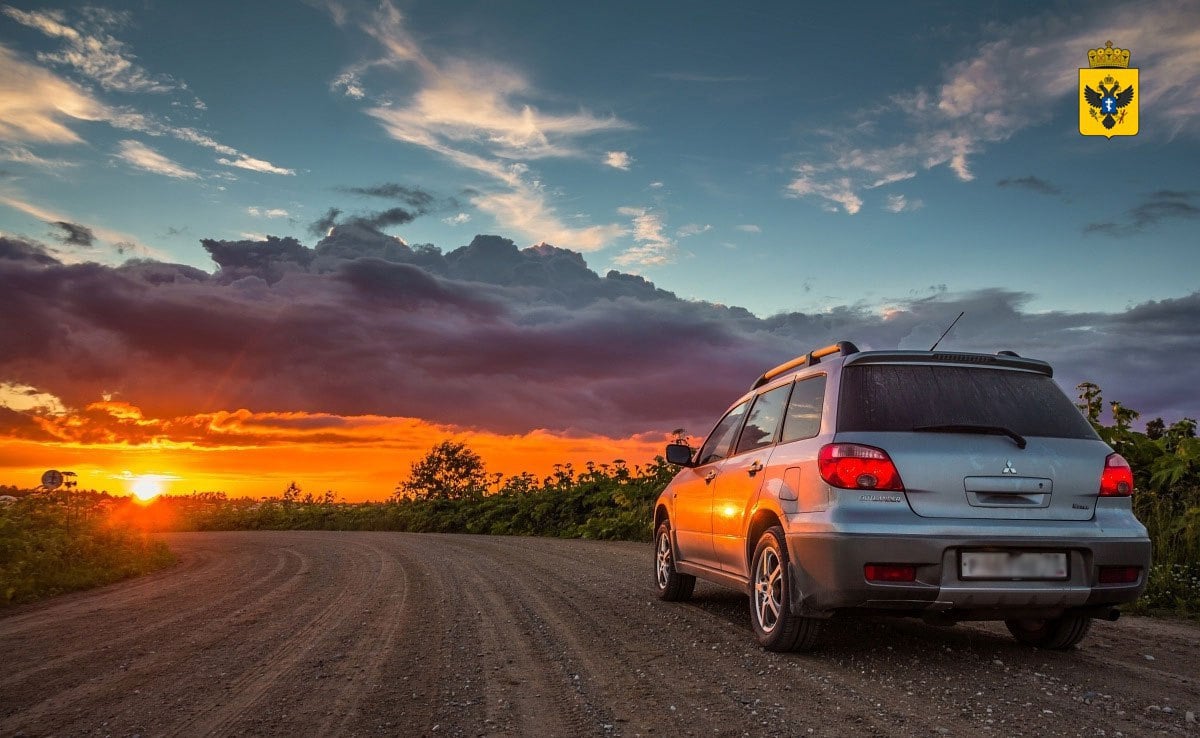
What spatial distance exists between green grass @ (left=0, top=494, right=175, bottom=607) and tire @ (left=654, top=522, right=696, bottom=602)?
7447 mm

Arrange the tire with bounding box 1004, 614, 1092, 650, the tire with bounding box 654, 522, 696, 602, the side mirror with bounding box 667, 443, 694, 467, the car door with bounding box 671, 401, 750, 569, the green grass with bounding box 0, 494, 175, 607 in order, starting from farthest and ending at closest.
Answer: the green grass with bounding box 0, 494, 175, 607
the tire with bounding box 654, 522, 696, 602
the side mirror with bounding box 667, 443, 694, 467
the car door with bounding box 671, 401, 750, 569
the tire with bounding box 1004, 614, 1092, 650

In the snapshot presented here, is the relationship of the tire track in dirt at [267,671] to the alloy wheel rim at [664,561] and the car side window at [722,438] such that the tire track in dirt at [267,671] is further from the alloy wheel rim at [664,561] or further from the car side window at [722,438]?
the car side window at [722,438]

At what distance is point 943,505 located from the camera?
16.9 ft

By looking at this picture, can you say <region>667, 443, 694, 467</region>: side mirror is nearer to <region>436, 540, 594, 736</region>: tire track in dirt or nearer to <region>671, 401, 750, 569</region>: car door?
<region>671, 401, 750, 569</region>: car door

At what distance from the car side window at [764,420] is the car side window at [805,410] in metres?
0.19

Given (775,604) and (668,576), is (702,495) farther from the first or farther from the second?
(775,604)

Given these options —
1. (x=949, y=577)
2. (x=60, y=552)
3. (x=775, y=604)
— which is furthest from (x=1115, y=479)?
(x=60, y=552)

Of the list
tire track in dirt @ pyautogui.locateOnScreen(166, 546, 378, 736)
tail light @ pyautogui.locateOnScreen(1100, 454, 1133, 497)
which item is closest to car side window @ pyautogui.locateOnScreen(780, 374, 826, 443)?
tail light @ pyautogui.locateOnScreen(1100, 454, 1133, 497)

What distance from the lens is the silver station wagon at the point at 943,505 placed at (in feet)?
16.7

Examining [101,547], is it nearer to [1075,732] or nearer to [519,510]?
[519,510]

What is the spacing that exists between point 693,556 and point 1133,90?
10046mm

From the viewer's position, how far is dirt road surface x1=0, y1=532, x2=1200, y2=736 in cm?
426

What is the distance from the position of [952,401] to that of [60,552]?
12161 mm

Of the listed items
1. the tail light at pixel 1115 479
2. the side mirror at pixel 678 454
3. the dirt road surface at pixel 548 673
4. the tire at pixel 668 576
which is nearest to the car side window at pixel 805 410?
the dirt road surface at pixel 548 673
